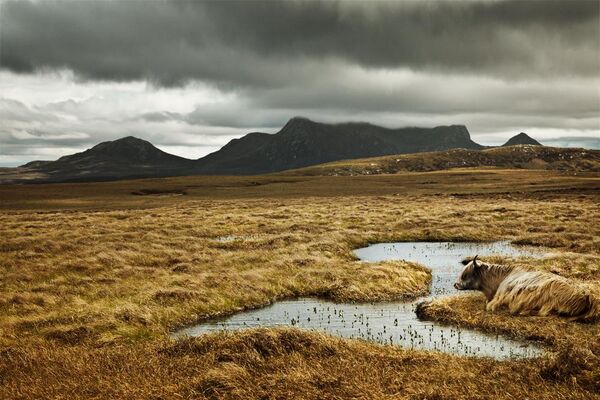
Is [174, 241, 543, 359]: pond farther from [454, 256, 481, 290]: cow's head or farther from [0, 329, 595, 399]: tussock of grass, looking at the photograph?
[0, 329, 595, 399]: tussock of grass

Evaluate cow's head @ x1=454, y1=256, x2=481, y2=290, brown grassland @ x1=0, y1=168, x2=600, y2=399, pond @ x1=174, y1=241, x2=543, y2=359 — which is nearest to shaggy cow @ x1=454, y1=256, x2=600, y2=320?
cow's head @ x1=454, y1=256, x2=481, y2=290

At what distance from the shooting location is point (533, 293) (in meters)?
18.7

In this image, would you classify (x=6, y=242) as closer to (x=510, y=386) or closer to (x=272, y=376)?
(x=272, y=376)

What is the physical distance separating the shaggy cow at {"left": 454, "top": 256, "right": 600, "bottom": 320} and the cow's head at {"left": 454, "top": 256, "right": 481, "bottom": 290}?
11cm

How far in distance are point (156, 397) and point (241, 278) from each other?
1600cm

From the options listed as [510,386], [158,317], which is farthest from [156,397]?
[158,317]

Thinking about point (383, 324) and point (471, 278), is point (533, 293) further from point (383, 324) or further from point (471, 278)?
point (383, 324)

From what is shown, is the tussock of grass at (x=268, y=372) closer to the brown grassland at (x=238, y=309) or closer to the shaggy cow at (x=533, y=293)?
the brown grassland at (x=238, y=309)

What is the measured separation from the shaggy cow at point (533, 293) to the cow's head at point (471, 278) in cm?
11

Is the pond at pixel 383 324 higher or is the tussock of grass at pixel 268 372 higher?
the tussock of grass at pixel 268 372

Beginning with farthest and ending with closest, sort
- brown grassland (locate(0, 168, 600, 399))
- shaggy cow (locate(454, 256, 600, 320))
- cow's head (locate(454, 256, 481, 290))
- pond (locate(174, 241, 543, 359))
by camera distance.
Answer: cow's head (locate(454, 256, 481, 290))
shaggy cow (locate(454, 256, 600, 320))
pond (locate(174, 241, 543, 359))
brown grassland (locate(0, 168, 600, 399))

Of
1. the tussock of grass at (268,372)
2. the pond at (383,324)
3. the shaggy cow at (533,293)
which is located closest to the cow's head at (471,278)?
the shaggy cow at (533,293)

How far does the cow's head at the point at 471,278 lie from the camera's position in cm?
2275

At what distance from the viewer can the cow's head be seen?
22.8 meters
